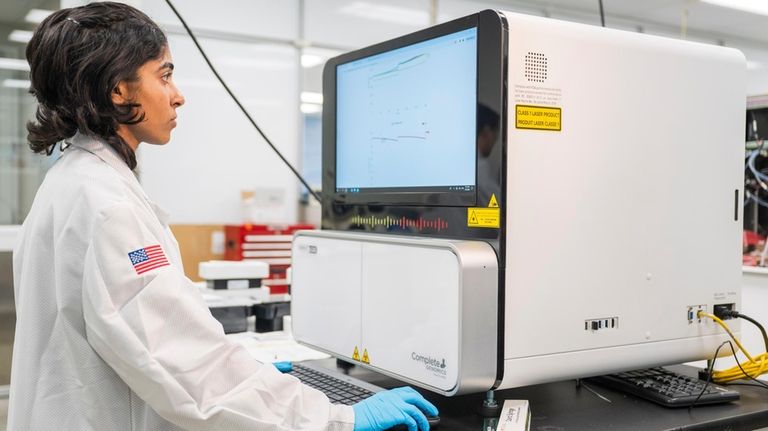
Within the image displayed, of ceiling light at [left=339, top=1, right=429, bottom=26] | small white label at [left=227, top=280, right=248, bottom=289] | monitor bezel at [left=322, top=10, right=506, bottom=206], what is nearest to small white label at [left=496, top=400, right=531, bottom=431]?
monitor bezel at [left=322, top=10, right=506, bottom=206]

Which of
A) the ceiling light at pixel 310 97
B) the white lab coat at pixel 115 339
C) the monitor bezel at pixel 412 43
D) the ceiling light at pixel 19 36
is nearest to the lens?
the white lab coat at pixel 115 339

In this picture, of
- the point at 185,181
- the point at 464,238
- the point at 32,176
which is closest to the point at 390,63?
the point at 464,238

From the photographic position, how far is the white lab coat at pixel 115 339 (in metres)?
0.77

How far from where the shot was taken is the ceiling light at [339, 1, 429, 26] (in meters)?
4.96

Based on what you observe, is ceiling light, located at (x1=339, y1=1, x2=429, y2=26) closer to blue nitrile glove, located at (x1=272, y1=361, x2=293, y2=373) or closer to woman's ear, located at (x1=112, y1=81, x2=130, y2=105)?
blue nitrile glove, located at (x1=272, y1=361, x2=293, y2=373)

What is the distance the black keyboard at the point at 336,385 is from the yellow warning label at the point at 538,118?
47 centimetres

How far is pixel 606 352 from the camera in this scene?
3.50 feet

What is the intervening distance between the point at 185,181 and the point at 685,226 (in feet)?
12.2

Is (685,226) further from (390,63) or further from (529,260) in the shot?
(390,63)

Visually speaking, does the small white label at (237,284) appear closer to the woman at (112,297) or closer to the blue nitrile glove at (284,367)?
the blue nitrile glove at (284,367)

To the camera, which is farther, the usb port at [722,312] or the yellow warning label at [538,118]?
the usb port at [722,312]

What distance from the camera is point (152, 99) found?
3.00 ft

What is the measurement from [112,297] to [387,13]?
464cm

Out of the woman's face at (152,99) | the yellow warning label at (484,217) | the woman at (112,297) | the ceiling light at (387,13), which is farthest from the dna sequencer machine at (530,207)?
the ceiling light at (387,13)
